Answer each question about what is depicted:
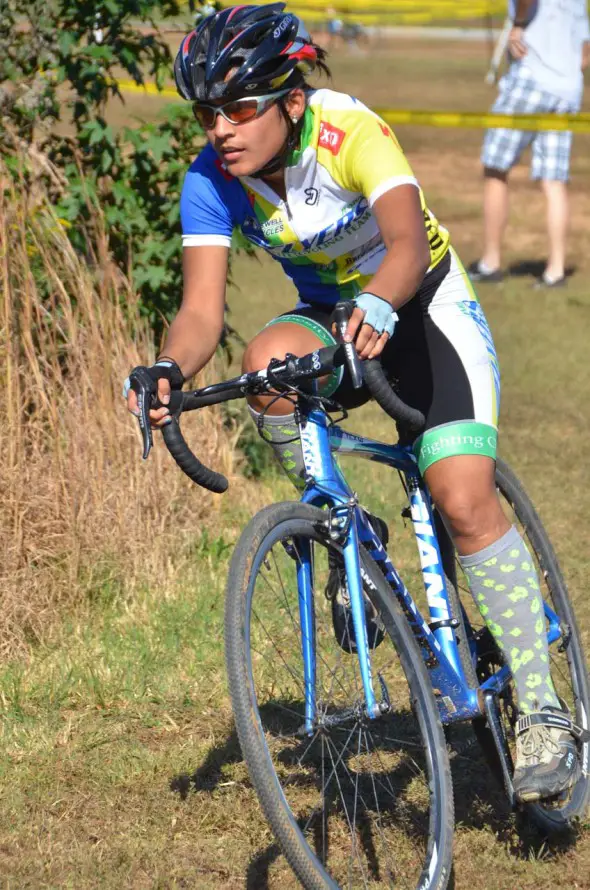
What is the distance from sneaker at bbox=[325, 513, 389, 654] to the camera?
342cm

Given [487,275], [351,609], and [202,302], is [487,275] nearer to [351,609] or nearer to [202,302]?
[202,302]

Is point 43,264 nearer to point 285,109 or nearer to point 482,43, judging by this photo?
point 285,109

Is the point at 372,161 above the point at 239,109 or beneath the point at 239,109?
beneath

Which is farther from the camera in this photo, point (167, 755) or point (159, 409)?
point (167, 755)

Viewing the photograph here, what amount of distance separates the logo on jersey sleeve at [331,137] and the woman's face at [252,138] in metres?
0.10

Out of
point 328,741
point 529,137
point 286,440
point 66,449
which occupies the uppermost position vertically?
point 286,440

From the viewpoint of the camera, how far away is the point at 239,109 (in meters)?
3.48

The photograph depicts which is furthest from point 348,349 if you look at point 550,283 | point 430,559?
point 550,283

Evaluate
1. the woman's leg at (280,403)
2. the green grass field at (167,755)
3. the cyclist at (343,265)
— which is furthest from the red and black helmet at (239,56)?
the green grass field at (167,755)

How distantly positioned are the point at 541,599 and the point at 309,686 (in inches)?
31.4

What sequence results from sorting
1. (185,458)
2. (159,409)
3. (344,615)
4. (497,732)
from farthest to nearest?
(497,732) → (344,615) → (159,409) → (185,458)

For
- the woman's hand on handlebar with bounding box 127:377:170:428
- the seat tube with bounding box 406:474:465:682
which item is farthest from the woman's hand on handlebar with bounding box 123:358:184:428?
the seat tube with bounding box 406:474:465:682

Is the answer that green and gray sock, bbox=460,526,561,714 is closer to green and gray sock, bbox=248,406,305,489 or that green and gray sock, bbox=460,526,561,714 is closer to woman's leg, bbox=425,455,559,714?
woman's leg, bbox=425,455,559,714

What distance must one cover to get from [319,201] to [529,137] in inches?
315
